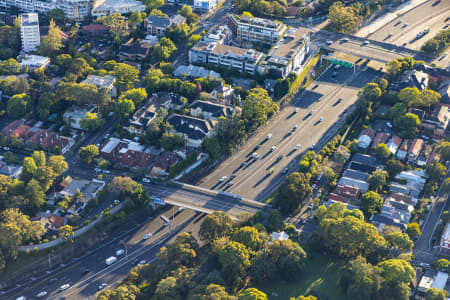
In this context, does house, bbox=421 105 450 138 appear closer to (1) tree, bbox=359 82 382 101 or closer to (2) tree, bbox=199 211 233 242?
(1) tree, bbox=359 82 382 101

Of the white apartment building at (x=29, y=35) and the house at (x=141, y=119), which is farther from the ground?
the white apartment building at (x=29, y=35)

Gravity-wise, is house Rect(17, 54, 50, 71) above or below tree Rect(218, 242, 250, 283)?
above

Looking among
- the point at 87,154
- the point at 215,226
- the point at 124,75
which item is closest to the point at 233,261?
the point at 215,226

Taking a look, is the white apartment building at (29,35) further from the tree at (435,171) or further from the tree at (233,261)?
the tree at (435,171)


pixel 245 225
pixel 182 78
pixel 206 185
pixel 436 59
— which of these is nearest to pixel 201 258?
pixel 245 225

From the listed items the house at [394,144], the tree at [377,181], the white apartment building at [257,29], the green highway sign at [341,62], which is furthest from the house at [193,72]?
the tree at [377,181]

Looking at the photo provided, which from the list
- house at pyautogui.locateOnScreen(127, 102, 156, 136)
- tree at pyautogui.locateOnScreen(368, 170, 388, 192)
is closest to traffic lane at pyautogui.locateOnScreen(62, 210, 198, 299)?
house at pyautogui.locateOnScreen(127, 102, 156, 136)
